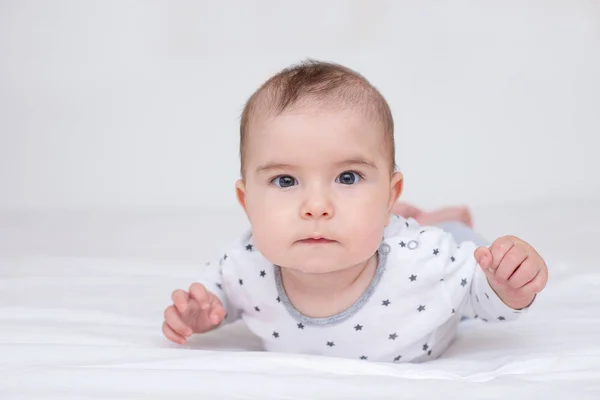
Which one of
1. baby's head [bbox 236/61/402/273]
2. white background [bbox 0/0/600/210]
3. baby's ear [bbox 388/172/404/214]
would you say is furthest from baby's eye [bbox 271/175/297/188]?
white background [bbox 0/0/600/210]

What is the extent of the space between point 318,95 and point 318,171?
113mm

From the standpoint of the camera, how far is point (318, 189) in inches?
50.6

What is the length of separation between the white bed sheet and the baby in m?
0.08

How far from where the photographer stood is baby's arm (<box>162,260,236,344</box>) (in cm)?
145

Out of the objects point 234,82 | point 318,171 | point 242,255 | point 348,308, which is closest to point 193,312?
point 242,255

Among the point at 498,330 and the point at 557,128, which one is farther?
the point at 557,128

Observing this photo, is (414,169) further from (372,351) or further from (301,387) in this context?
(301,387)

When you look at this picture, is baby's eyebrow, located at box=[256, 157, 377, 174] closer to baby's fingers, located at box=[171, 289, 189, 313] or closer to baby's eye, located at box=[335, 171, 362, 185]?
baby's eye, located at box=[335, 171, 362, 185]

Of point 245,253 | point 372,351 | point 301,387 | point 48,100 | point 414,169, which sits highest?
point 48,100

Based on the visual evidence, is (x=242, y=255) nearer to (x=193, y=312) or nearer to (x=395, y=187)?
(x=193, y=312)

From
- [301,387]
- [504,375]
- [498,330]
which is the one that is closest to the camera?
[301,387]

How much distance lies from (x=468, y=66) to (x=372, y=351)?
182 centimetres

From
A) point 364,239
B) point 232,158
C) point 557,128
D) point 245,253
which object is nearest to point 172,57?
point 232,158

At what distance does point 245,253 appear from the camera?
5.08ft
